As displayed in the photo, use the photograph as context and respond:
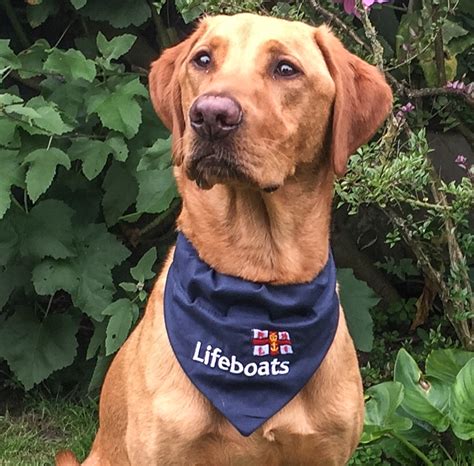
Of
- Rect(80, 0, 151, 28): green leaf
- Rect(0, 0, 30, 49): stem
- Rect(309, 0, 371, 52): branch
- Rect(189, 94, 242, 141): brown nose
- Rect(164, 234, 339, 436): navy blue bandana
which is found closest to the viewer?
Rect(189, 94, 242, 141): brown nose

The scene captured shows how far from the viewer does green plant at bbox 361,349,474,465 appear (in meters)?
4.32

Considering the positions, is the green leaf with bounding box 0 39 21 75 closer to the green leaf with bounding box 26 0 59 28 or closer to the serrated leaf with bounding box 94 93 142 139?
the serrated leaf with bounding box 94 93 142 139

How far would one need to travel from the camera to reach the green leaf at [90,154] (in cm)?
465

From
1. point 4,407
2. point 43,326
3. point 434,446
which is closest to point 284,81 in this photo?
point 434,446

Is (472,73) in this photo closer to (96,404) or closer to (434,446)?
(434,446)

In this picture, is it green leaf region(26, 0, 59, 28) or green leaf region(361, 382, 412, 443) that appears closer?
green leaf region(361, 382, 412, 443)

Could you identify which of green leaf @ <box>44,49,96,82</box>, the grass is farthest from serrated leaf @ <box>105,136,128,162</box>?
the grass

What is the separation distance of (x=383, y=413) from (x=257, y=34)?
1811mm

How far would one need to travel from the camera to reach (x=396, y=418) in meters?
4.42

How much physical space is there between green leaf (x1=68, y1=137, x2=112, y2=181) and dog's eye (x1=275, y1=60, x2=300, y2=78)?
153 cm

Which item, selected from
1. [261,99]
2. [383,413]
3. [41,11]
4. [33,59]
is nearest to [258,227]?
[261,99]

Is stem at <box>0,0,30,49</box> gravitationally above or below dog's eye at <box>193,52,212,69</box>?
below

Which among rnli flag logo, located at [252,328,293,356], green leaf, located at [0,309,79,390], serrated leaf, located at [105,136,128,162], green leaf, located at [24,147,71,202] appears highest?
rnli flag logo, located at [252,328,293,356]

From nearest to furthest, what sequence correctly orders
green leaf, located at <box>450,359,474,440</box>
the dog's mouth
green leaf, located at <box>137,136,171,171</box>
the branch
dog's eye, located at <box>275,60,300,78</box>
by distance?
the dog's mouth < dog's eye, located at <box>275,60,300,78</box> < green leaf, located at <box>450,359,474,440</box> < the branch < green leaf, located at <box>137,136,171,171</box>
